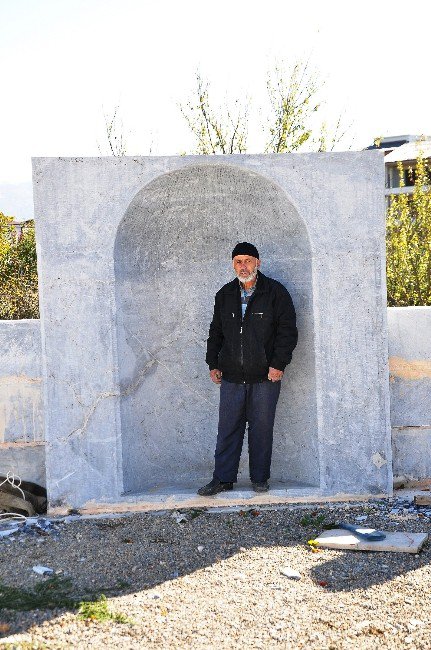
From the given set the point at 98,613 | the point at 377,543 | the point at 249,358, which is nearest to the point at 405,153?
the point at 249,358

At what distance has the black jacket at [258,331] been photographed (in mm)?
6184

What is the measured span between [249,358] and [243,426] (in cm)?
56

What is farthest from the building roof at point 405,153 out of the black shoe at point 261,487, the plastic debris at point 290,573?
the plastic debris at point 290,573

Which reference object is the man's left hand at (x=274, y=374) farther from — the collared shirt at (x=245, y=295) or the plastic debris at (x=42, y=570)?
the plastic debris at (x=42, y=570)

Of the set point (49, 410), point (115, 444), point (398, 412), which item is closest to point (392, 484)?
point (398, 412)

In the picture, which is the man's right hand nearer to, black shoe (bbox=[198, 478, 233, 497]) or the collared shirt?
the collared shirt

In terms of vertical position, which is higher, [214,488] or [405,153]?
[405,153]

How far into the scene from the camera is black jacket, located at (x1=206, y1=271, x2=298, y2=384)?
20.3 ft

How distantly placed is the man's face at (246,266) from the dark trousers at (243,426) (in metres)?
0.78

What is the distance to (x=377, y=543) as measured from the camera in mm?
5098

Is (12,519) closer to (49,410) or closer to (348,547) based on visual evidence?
(49,410)

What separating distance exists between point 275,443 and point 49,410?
182 cm

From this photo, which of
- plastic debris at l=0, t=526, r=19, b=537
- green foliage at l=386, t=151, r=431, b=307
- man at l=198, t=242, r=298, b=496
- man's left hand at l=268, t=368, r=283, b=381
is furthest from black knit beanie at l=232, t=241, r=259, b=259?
green foliage at l=386, t=151, r=431, b=307

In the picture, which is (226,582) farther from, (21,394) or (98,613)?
(21,394)
